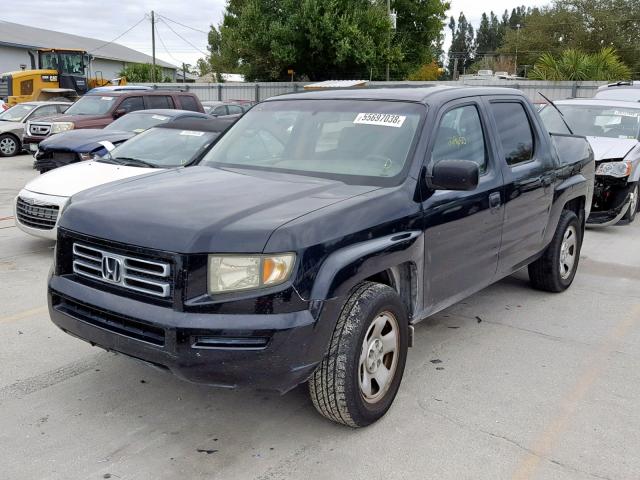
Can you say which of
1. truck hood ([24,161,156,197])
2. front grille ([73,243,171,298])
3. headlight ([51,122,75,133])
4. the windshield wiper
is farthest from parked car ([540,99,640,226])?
headlight ([51,122,75,133])

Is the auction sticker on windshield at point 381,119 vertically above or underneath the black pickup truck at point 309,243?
above

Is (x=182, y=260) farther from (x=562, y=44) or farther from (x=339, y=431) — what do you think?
(x=562, y=44)

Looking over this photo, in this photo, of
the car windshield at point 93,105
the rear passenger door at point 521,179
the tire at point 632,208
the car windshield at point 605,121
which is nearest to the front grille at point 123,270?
the rear passenger door at point 521,179

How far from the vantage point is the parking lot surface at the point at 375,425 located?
3.22 m

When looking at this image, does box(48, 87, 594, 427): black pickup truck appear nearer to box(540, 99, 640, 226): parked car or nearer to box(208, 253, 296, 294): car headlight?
box(208, 253, 296, 294): car headlight

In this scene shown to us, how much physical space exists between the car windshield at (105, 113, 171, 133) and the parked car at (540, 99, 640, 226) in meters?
5.94

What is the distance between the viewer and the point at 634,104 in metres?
10.4

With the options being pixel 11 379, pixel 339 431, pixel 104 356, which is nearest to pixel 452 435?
pixel 339 431

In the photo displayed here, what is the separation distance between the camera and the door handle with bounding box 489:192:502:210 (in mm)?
4484

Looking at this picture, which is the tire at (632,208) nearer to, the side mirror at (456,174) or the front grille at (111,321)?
the side mirror at (456,174)

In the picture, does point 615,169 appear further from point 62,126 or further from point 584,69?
point 584,69

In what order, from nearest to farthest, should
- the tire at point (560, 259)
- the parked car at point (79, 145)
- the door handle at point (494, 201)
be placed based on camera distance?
1. the door handle at point (494, 201)
2. the tire at point (560, 259)
3. the parked car at point (79, 145)

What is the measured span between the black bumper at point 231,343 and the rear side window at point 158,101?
1288cm

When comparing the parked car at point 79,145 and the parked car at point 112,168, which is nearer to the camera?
the parked car at point 112,168
